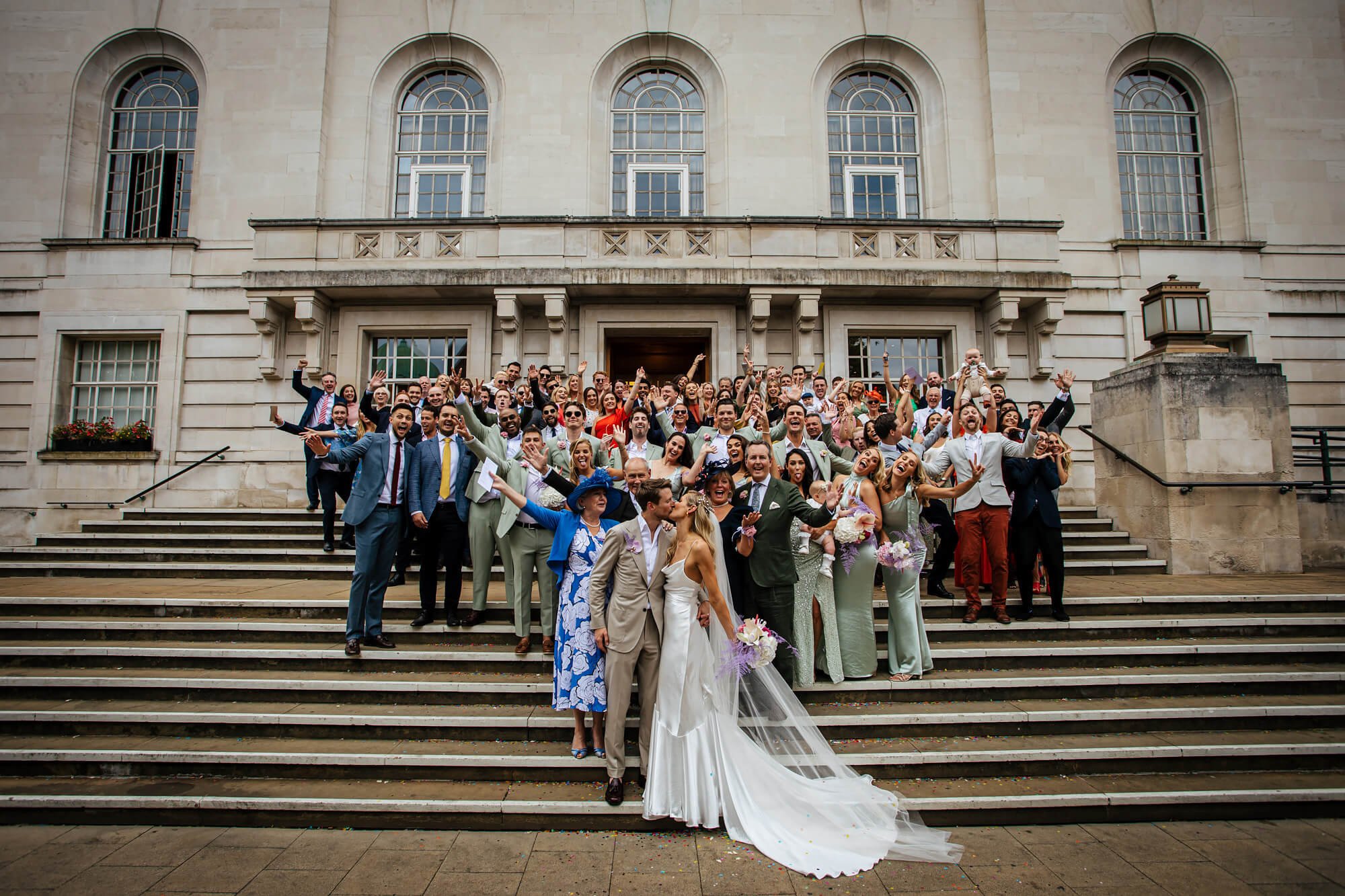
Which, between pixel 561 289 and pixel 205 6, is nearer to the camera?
pixel 561 289

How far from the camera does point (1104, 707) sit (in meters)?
5.68

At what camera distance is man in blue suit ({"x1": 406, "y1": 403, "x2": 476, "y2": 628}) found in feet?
22.0

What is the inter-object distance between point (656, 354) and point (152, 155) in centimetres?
1267

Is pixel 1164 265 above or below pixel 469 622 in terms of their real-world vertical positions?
above

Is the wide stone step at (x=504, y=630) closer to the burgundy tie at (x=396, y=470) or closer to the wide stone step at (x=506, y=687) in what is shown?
the wide stone step at (x=506, y=687)

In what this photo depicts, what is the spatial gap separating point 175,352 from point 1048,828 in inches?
668

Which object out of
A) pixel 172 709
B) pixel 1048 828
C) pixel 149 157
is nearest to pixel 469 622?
pixel 172 709

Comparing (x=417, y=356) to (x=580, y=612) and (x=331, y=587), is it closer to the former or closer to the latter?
(x=331, y=587)

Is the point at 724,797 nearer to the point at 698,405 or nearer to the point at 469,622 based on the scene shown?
the point at 469,622

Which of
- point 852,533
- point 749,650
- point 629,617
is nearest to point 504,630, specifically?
point 629,617

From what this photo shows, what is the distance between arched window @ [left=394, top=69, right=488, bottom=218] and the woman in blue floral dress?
11843 millimetres

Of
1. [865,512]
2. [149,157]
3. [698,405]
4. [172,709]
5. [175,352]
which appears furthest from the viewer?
[149,157]

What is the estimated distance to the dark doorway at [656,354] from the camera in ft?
47.2

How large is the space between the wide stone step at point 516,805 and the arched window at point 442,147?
13.0m
